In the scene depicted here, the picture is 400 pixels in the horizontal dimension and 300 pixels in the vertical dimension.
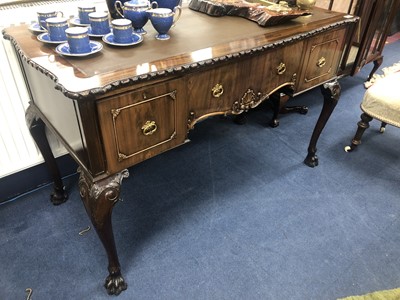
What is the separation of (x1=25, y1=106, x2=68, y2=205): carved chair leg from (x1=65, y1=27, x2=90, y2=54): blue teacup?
1.51ft

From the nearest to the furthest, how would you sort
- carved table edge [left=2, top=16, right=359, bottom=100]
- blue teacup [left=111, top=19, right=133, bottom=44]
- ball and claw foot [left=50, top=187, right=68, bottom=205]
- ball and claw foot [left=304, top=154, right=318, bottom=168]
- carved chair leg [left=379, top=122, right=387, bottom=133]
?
carved table edge [left=2, top=16, right=359, bottom=100] < blue teacup [left=111, top=19, right=133, bottom=44] < ball and claw foot [left=50, top=187, right=68, bottom=205] < ball and claw foot [left=304, top=154, right=318, bottom=168] < carved chair leg [left=379, top=122, right=387, bottom=133]

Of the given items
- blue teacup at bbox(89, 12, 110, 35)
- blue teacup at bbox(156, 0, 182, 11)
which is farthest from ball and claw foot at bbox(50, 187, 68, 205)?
blue teacup at bbox(156, 0, 182, 11)

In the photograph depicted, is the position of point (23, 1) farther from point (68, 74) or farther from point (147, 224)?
point (147, 224)

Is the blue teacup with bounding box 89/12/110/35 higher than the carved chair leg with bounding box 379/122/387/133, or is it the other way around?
the blue teacup with bounding box 89/12/110/35

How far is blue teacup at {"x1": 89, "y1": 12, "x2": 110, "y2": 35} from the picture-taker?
1.04m

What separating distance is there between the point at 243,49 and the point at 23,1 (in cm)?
85

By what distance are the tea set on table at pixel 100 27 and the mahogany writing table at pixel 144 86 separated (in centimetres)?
3

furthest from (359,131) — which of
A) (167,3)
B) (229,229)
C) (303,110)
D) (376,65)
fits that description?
(167,3)

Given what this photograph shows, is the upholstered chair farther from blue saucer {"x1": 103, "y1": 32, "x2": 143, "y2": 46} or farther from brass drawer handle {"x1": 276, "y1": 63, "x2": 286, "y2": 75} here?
blue saucer {"x1": 103, "y1": 32, "x2": 143, "y2": 46}

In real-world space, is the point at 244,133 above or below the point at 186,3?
below

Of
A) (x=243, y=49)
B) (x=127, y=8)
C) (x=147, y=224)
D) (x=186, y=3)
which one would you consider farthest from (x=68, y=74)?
(x=186, y=3)

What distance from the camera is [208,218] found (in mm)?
1516

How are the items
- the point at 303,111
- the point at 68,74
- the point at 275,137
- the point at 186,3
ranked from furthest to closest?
the point at 303,111 < the point at 275,137 < the point at 186,3 < the point at 68,74

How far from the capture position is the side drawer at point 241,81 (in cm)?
106
